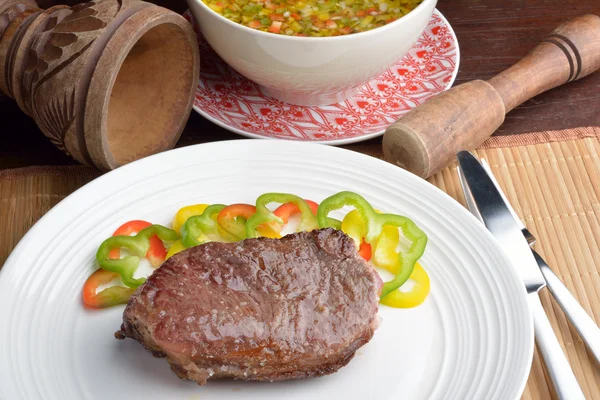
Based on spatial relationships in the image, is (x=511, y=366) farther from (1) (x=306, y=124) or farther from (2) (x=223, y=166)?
(1) (x=306, y=124)

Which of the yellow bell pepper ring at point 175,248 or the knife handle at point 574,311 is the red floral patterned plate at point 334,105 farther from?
the knife handle at point 574,311

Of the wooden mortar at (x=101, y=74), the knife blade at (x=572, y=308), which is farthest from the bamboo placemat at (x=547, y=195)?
the wooden mortar at (x=101, y=74)

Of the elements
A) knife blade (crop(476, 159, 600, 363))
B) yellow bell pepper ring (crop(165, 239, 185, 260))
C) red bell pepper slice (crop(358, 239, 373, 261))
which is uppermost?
knife blade (crop(476, 159, 600, 363))

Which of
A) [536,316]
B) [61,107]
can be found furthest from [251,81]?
[536,316]

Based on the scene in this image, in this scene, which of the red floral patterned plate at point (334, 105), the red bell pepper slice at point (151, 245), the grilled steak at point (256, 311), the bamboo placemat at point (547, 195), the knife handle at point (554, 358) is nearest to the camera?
the grilled steak at point (256, 311)

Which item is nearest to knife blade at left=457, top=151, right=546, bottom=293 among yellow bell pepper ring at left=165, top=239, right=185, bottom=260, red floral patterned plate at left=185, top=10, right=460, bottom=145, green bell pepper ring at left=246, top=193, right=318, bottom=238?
red floral patterned plate at left=185, top=10, right=460, bottom=145

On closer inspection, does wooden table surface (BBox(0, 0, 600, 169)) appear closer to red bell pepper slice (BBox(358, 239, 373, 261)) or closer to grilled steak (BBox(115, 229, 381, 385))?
red bell pepper slice (BBox(358, 239, 373, 261))
